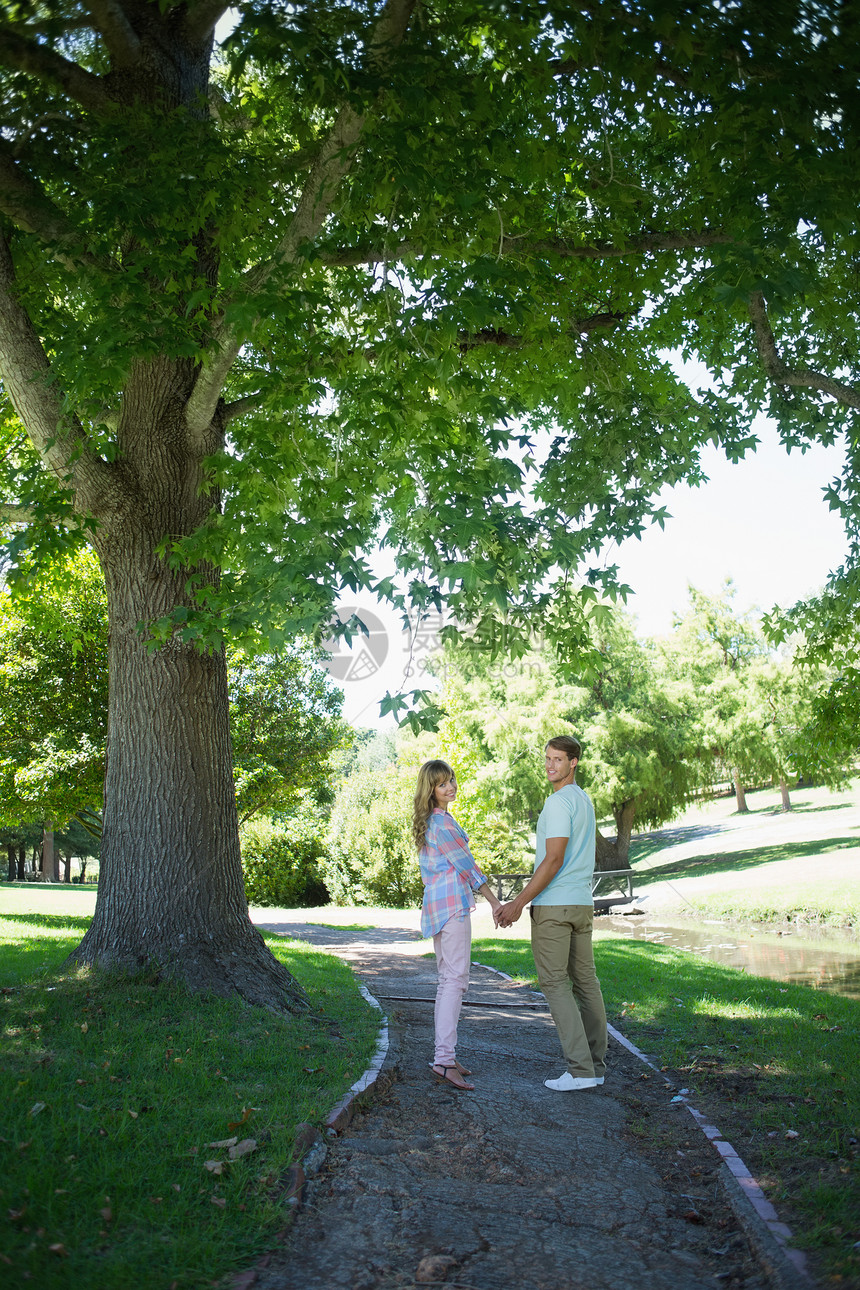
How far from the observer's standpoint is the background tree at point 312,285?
17.7 ft

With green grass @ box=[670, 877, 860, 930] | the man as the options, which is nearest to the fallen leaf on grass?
the man

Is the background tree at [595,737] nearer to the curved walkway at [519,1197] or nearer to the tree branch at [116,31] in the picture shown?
the tree branch at [116,31]

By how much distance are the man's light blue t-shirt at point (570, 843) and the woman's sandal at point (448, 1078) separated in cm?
117

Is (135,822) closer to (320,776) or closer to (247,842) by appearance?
(320,776)

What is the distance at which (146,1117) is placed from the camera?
4.10m

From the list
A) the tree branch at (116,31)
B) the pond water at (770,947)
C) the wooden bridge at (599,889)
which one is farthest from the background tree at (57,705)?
the wooden bridge at (599,889)

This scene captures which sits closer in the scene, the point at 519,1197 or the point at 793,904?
the point at 519,1197

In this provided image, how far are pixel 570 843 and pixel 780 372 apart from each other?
5.55m

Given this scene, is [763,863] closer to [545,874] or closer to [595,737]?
[595,737]

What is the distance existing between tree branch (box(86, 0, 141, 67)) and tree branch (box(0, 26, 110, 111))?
11.1 inches

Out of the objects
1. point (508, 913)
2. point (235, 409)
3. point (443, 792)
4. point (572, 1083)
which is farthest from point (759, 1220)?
point (235, 409)

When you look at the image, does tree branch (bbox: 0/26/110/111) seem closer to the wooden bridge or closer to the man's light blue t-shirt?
the man's light blue t-shirt

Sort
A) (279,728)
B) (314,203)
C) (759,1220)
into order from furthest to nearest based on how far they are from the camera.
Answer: (279,728), (314,203), (759,1220)

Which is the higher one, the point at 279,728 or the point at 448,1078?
the point at 279,728
